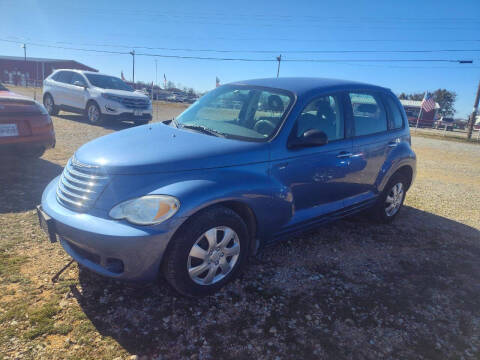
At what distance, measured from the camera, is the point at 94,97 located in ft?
35.2

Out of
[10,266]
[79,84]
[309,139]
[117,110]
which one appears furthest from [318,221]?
[79,84]

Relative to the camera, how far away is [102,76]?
11547mm

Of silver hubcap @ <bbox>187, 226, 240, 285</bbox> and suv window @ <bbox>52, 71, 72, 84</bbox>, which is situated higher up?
suv window @ <bbox>52, 71, 72, 84</bbox>

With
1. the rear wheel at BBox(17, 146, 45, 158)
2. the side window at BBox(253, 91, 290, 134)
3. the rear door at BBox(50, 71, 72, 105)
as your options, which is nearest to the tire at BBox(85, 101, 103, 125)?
the rear door at BBox(50, 71, 72, 105)

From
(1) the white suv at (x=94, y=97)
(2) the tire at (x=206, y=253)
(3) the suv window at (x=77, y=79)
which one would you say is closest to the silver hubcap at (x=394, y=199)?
(2) the tire at (x=206, y=253)

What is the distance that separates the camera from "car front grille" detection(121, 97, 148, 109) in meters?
10.8

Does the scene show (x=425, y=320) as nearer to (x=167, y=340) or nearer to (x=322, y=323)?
(x=322, y=323)

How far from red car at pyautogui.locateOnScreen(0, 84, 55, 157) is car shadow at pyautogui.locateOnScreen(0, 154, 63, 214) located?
25 cm

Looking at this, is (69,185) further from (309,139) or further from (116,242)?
(309,139)

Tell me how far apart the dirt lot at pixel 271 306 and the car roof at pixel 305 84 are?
66.8 inches

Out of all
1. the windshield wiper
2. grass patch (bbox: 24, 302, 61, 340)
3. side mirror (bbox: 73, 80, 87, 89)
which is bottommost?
grass patch (bbox: 24, 302, 61, 340)

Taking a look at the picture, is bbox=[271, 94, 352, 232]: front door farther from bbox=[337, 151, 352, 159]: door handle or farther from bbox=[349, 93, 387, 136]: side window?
bbox=[349, 93, 387, 136]: side window

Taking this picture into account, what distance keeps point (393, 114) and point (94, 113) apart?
31.2ft

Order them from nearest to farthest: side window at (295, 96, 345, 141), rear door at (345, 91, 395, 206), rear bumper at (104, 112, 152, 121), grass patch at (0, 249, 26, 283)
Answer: grass patch at (0, 249, 26, 283) → side window at (295, 96, 345, 141) → rear door at (345, 91, 395, 206) → rear bumper at (104, 112, 152, 121)
